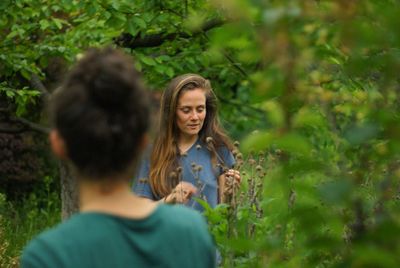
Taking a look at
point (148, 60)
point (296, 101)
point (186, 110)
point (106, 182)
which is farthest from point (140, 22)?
point (106, 182)

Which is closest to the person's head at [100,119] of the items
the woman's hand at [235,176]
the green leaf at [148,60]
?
the woman's hand at [235,176]

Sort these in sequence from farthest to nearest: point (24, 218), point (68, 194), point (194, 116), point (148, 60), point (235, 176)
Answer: point (24, 218)
point (68, 194)
point (148, 60)
point (194, 116)
point (235, 176)

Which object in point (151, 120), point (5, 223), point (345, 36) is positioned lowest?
point (5, 223)

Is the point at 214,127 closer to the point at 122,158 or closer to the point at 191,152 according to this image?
the point at 191,152

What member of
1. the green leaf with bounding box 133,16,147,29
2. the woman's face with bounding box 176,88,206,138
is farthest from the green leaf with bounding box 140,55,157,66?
the woman's face with bounding box 176,88,206,138

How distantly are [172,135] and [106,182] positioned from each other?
351 cm

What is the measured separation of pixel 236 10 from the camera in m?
2.33

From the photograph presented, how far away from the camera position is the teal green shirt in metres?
2.24

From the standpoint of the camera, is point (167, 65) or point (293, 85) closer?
point (293, 85)

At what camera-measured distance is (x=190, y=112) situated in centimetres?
580

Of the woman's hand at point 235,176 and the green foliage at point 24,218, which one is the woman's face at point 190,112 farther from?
the green foliage at point 24,218

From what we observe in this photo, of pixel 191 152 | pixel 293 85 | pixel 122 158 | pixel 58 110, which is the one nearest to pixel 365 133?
pixel 293 85

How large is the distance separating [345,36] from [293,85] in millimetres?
172

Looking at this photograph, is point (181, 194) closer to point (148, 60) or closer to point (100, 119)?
point (100, 119)
